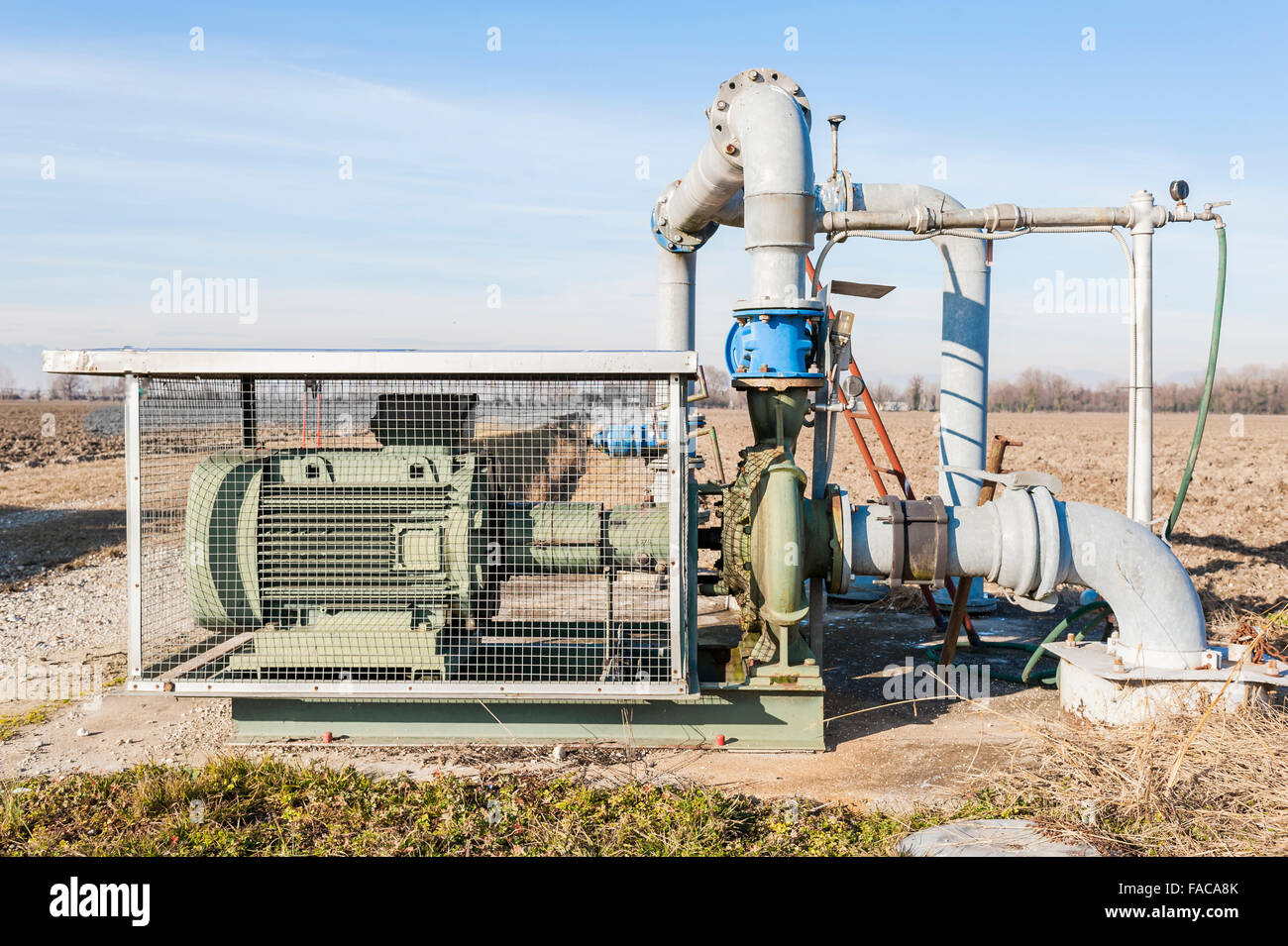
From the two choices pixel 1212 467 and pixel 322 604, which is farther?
pixel 1212 467

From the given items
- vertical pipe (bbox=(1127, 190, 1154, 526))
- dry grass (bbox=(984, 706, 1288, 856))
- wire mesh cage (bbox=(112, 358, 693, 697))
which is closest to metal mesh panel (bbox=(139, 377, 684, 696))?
wire mesh cage (bbox=(112, 358, 693, 697))

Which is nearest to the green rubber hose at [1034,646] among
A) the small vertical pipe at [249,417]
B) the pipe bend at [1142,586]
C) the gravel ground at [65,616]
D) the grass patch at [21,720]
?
the pipe bend at [1142,586]

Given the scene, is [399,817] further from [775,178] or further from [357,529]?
[775,178]

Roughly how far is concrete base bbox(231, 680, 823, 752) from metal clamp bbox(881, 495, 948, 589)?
0.80 m

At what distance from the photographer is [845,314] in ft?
18.1

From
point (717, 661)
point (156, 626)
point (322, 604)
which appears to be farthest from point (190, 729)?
point (717, 661)

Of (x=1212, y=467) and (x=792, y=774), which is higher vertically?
(x=1212, y=467)

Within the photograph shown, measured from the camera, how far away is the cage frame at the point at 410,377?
15.7 feet

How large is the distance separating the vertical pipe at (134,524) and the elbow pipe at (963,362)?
5904 millimetres

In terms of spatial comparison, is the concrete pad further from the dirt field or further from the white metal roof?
the white metal roof
